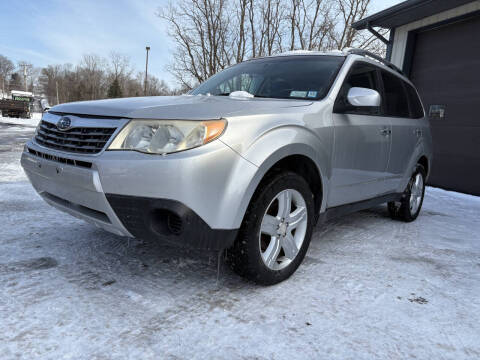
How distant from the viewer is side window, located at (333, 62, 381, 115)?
265 centimetres

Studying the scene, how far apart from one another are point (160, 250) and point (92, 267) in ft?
1.65

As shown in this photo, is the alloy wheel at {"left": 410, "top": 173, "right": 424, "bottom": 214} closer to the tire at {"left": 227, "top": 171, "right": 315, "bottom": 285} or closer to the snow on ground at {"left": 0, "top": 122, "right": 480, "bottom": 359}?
the snow on ground at {"left": 0, "top": 122, "right": 480, "bottom": 359}

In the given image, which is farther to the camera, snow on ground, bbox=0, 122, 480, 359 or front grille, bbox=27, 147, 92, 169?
front grille, bbox=27, 147, 92, 169

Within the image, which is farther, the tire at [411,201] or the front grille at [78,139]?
the tire at [411,201]

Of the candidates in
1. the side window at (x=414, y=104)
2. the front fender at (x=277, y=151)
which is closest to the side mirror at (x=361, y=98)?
the front fender at (x=277, y=151)

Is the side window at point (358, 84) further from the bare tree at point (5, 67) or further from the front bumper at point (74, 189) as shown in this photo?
the bare tree at point (5, 67)

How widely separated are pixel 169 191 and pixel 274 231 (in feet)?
2.47

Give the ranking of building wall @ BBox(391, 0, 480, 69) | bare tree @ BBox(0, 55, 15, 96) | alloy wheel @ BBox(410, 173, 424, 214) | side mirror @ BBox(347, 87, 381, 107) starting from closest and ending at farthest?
side mirror @ BBox(347, 87, 381, 107)
alloy wheel @ BBox(410, 173, 424, 214)
building wall @ BBox(391, 0, 480, 69)
bare tree @ BBox(0, 55, 15, 96)

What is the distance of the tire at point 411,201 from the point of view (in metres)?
4.04

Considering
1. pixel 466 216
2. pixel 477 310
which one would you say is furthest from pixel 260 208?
pixel 466 216

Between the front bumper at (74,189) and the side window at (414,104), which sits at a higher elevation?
the side window at (414,104)

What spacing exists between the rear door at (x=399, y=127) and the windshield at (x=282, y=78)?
2.94 ft

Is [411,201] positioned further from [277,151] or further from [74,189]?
[74,189]

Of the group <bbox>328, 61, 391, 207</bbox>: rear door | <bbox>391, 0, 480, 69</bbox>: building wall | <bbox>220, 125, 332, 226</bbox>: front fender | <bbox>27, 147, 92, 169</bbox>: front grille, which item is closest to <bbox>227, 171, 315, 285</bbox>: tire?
<bbox>220, 125, 332, 226</bbox>: front fender
